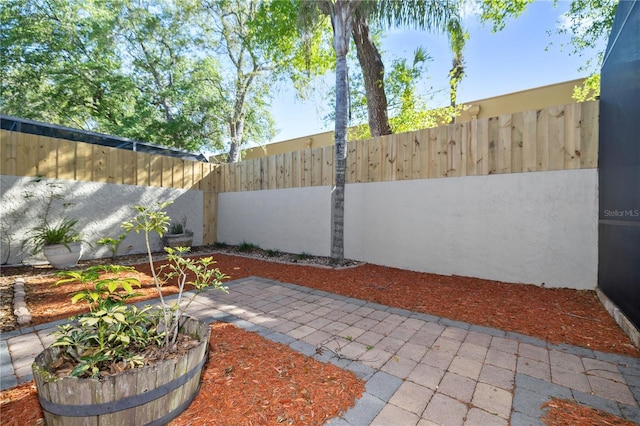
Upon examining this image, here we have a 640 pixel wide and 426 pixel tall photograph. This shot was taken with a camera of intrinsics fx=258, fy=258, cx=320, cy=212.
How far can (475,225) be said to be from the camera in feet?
13.2

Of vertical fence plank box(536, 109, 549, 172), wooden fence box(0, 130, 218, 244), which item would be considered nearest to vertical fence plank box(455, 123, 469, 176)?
vertical fence plank box(536, 109, 549, 172)

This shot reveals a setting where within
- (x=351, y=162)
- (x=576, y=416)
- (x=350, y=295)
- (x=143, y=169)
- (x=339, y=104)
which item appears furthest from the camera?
(x=143, y=169)

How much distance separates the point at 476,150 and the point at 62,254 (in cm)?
711

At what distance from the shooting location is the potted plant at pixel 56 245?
4.39m

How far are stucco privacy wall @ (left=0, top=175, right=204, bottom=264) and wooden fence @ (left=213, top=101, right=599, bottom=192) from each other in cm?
335

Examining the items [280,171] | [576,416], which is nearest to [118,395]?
[576,416]

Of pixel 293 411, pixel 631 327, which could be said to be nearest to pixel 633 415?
pixel 631 327

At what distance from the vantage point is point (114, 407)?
1162 mm

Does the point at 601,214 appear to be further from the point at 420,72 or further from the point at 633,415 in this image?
the point at 420,72

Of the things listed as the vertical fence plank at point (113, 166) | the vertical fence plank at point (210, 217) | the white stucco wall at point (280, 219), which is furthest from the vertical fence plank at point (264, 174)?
the vertical fence plank at point (113, 166)

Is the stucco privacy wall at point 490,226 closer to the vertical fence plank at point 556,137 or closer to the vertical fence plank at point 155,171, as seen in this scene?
the vertical fence plank at point 556,137

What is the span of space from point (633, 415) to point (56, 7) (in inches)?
566

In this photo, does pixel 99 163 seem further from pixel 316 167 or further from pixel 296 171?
pixel 316 167

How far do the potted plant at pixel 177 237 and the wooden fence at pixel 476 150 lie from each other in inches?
123
